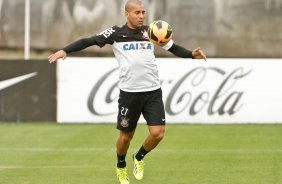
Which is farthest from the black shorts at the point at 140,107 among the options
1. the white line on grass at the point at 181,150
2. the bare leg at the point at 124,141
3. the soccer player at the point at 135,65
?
the white line on grass at the point at 181,150

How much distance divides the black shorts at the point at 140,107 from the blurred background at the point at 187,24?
746 inches

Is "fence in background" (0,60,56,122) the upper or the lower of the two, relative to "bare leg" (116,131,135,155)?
lower

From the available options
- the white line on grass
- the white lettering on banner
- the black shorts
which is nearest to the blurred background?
the white lettering on banner

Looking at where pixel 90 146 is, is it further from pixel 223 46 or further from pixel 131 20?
pixel 223 46

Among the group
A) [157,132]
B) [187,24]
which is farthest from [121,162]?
[187,24]

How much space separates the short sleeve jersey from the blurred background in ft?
62.3

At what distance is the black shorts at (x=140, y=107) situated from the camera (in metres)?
10.7

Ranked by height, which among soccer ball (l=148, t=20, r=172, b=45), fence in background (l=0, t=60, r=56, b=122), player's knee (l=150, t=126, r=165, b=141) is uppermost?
soccer ball (l=148, t=20, r=172, b=45)

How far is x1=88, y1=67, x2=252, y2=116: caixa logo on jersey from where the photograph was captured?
18.5 m

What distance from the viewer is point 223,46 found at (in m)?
30.1

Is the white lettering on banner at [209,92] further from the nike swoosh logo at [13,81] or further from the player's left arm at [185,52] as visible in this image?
the player's left arm at [185,52]

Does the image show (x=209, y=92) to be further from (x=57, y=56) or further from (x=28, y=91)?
(x=57, y=56)

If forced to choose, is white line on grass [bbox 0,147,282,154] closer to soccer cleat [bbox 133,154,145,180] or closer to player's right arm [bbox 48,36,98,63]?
soccer cleat [bbox 133,154,145,180]

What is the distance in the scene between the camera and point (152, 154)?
13.7 meters
